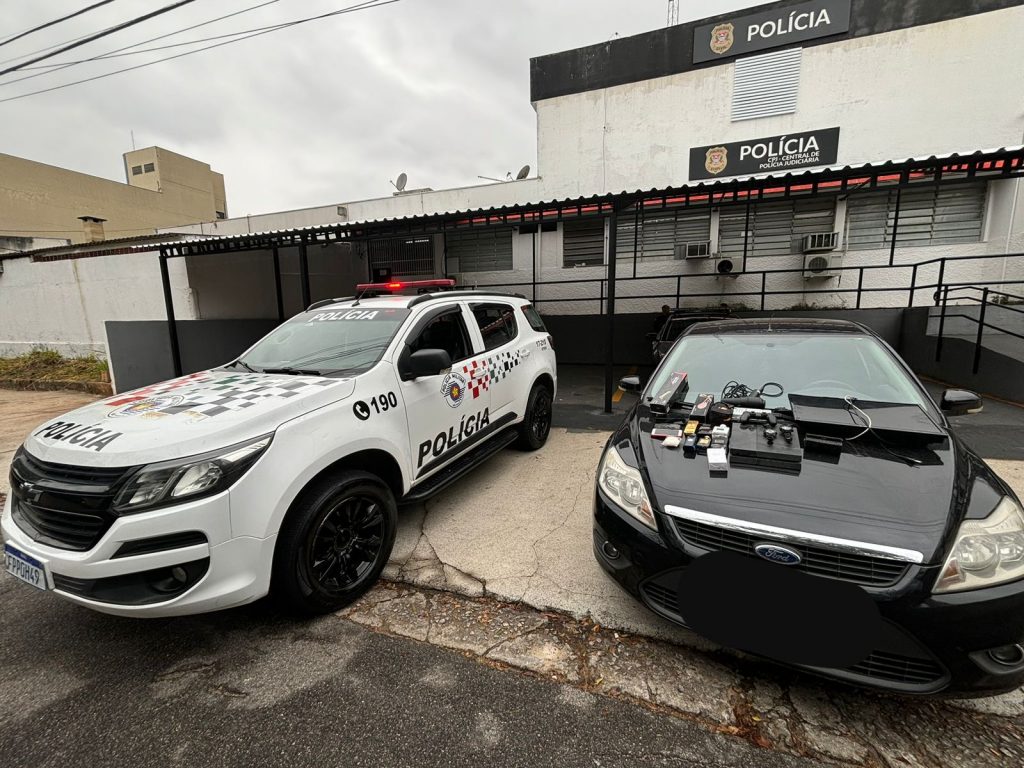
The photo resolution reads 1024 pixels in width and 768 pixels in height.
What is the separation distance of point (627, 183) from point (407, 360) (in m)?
9.33

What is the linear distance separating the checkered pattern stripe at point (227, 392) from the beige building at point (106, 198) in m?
16.8

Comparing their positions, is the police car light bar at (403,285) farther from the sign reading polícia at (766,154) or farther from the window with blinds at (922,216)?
the window with blinds at (922,216)

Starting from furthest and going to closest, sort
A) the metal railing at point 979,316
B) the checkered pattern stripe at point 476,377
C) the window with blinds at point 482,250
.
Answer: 1. the window with blinds at point 482,250
2. the metal railing at point 979,316
3. the checkered pattern stripe at point 476,377

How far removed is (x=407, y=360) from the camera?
10.3ft

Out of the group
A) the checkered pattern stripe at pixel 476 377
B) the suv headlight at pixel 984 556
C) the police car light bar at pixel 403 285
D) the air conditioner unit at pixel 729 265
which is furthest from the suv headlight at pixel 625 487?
the air conditioner unit at pixel 729 265

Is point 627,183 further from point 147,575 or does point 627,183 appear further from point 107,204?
point 107,204

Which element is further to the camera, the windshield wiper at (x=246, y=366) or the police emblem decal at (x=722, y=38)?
the police emblem decal at (x=722, y=38)

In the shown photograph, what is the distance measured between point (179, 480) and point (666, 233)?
1049 cm

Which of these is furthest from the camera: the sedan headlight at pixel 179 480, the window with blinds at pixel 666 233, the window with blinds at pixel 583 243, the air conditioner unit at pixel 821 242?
the window with blinds at pixel 583 243

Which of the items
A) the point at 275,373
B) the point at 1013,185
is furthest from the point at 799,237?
the point at 275,373

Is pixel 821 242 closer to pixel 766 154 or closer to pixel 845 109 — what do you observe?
pixel 766 154

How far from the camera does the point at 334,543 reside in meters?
2.57

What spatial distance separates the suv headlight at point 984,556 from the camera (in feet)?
5.39

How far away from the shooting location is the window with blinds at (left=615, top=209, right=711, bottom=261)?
1023 cm
